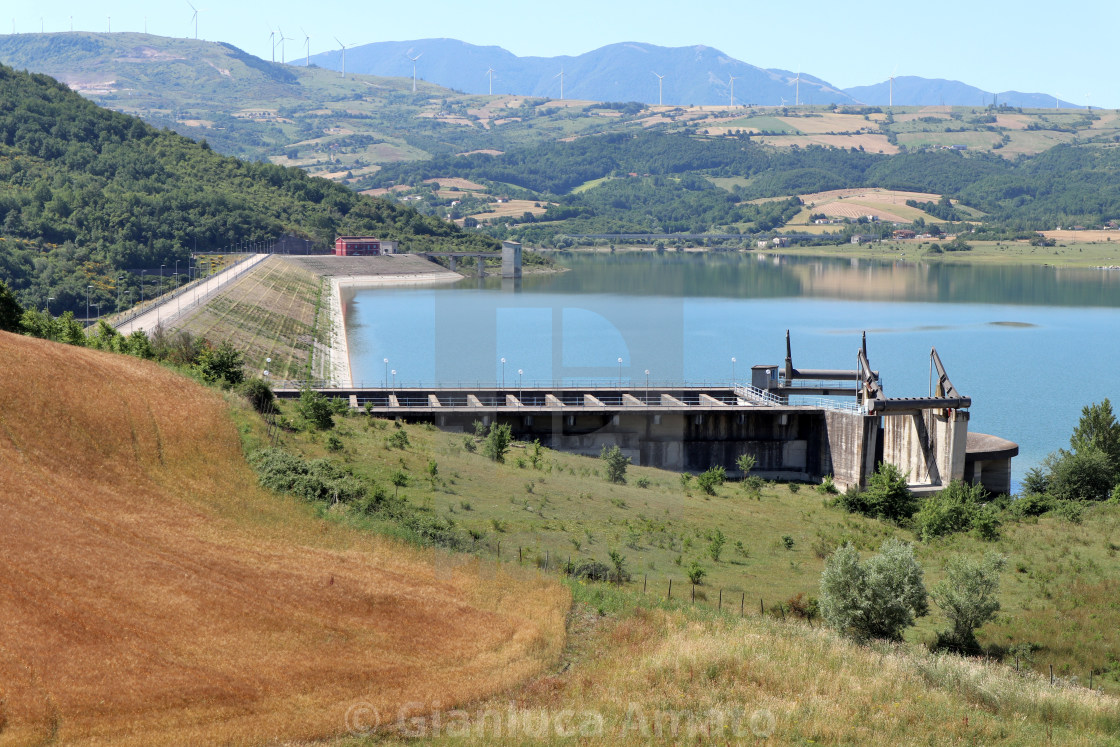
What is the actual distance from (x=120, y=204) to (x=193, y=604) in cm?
10592

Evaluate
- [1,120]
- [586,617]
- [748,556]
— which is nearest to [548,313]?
[1,120]

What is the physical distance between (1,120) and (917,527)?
119 meters

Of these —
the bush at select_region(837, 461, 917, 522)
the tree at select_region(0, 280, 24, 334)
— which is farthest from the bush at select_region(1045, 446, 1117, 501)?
the tree at select_region(0, 280, 24, 334)

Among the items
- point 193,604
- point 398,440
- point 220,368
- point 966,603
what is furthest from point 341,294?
point 193,604

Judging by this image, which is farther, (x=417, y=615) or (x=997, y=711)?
(x=417, y=615)

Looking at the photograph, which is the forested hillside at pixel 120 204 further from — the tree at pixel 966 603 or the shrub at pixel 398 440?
the tree at pixel 966 603

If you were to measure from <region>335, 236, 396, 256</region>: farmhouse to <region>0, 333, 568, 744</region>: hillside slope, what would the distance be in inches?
4809

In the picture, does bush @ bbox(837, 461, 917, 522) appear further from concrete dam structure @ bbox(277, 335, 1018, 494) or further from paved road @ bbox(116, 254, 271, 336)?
paved road @ bbox(116, 254, 271, 336)

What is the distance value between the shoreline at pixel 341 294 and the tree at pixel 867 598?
34.8m

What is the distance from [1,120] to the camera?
12200cm

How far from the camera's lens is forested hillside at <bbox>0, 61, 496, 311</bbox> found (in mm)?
95625

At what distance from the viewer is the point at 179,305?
67.1 meters

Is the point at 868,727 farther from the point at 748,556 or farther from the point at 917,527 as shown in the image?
the point at 917,527

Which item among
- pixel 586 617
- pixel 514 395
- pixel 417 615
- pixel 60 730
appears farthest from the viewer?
pixel 514 395
